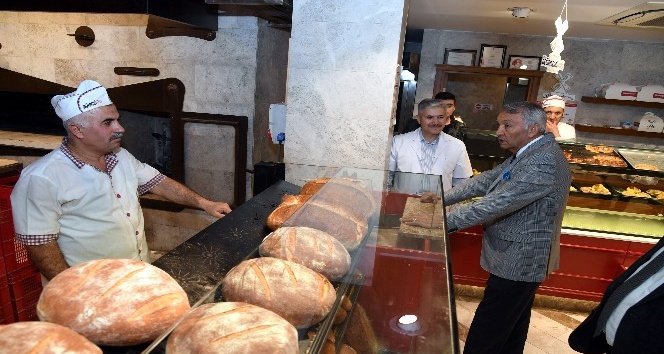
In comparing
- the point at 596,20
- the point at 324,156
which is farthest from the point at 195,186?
the point at 596,20

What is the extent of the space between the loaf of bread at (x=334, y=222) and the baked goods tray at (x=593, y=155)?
2881 mm

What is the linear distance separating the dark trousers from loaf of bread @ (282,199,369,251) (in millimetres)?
1509

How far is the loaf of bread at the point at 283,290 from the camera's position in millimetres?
1044

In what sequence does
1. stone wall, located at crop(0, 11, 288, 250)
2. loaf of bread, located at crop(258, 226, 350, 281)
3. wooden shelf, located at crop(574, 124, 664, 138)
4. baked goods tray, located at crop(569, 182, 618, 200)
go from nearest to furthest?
1. loaf of bread, located at crop(258, 226, 350, 281)
2. baked goods tray, located at crop(569, 182, 618, 200)
3. stone wall, located at crop(0, 11, 288, 250)
4. wooden shelf, located at crop(574, 124, 664, 138)

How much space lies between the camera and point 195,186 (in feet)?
15.1

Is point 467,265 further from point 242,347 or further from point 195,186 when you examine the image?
point 242,347

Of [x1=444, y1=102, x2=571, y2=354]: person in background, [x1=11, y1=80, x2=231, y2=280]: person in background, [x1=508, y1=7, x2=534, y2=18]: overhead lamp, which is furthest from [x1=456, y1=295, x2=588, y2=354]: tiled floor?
[x1=508, y1=7, x2=534, y2=18]: overhead lamp

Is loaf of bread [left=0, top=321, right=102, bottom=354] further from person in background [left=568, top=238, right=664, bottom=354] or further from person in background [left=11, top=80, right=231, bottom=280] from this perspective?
person in background [left=568, top=238, right=664, bottom=354]

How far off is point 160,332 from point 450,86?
325 inches

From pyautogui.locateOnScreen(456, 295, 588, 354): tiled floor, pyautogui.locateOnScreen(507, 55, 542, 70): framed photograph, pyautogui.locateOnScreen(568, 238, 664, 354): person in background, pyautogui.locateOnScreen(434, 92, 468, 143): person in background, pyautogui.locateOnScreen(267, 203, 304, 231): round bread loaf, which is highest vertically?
pyautogui.locateOnScreen(507, 55, 542, 70): framed photograph

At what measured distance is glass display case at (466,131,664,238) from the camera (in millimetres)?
3600

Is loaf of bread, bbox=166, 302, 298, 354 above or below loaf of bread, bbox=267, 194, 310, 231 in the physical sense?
above

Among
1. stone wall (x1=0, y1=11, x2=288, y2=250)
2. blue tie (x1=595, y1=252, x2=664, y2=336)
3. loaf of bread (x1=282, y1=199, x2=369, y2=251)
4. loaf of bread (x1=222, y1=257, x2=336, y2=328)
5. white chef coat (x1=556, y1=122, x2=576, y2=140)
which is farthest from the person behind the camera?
white chef coat (x1=556, y1=122, x2=576, y2=140)

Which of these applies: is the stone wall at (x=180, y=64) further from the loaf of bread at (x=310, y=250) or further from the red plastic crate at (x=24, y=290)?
the loaf of bread at (x=310, y=250)
